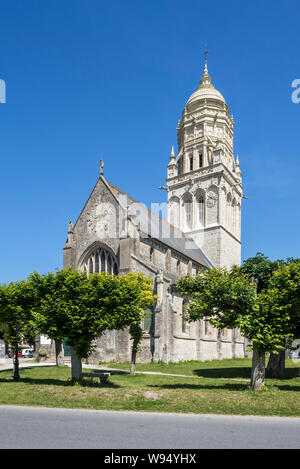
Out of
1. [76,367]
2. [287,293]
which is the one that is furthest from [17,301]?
[287,293]

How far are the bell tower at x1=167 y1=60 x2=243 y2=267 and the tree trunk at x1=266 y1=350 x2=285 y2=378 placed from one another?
27.9 metres

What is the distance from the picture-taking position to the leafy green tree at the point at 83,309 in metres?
16.8

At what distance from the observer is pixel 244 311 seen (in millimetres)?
15695

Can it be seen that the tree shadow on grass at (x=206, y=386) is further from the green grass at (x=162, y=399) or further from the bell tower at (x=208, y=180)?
the bell tower at (x=208, y=180)

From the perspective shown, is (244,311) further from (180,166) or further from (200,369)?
(180,166)

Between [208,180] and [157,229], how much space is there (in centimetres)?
1433

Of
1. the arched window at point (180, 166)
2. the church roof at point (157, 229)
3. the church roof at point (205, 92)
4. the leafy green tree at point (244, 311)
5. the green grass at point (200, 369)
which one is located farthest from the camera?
the arched window at point (180, 166)

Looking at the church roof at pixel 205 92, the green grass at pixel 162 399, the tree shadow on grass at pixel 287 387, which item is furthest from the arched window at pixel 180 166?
the green grass at pixel 162 399

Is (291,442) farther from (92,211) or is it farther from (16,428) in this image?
(92,211)

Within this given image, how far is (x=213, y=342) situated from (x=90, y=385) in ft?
79.0

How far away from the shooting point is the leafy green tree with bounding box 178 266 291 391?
48.5ft

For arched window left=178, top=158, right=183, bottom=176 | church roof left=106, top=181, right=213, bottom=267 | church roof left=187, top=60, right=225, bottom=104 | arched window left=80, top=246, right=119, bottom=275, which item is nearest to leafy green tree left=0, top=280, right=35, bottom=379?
arched window left=80, top=246, right=119, bottom=275

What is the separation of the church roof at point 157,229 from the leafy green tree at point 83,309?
16.0 meters
